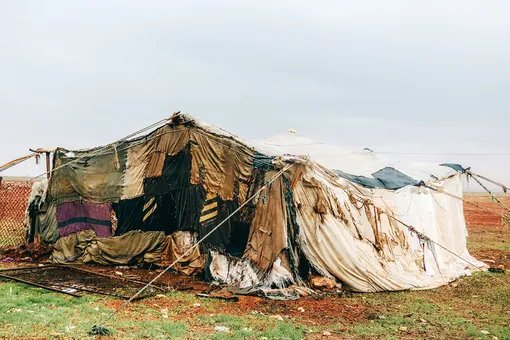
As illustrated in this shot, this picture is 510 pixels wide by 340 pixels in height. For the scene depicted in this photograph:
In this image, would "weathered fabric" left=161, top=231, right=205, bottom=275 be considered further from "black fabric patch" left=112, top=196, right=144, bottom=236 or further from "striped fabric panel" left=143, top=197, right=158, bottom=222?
"black fabric patch" left=112, top=196, right=144, bottom=236

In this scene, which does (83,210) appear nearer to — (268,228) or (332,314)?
(268,228)

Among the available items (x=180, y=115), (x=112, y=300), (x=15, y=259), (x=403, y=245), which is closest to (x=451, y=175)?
(x=403, y=245)

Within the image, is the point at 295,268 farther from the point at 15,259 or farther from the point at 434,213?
the point at 15,259

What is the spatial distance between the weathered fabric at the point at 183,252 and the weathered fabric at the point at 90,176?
1874 millimetres

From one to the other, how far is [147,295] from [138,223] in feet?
10.6

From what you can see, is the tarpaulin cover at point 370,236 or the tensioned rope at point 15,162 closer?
the tarpaulin cover at point 370,236

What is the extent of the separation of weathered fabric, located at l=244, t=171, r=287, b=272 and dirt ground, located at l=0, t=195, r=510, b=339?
1052mm

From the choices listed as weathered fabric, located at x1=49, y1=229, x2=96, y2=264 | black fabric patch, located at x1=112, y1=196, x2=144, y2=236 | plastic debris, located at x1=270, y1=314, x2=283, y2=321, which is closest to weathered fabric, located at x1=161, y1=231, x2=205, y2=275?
black fabric patch, located at x1=112, y1=196, x2=144, y2=236

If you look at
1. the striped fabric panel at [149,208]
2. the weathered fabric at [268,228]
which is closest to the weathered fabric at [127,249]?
the striped fabric panel at [149,208]

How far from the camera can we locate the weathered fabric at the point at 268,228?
8.68m

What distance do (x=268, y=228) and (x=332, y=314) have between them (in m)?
2.26

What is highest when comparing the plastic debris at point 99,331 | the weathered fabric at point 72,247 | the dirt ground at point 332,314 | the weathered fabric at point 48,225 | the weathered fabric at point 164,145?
the weathered fabric at point 164,145

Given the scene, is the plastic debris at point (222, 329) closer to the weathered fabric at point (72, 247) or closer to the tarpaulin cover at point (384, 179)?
the tarpaulin cover at point (384, 179)

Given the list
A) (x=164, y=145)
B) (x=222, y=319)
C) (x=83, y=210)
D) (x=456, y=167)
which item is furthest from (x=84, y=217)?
(x=456, y=167)
